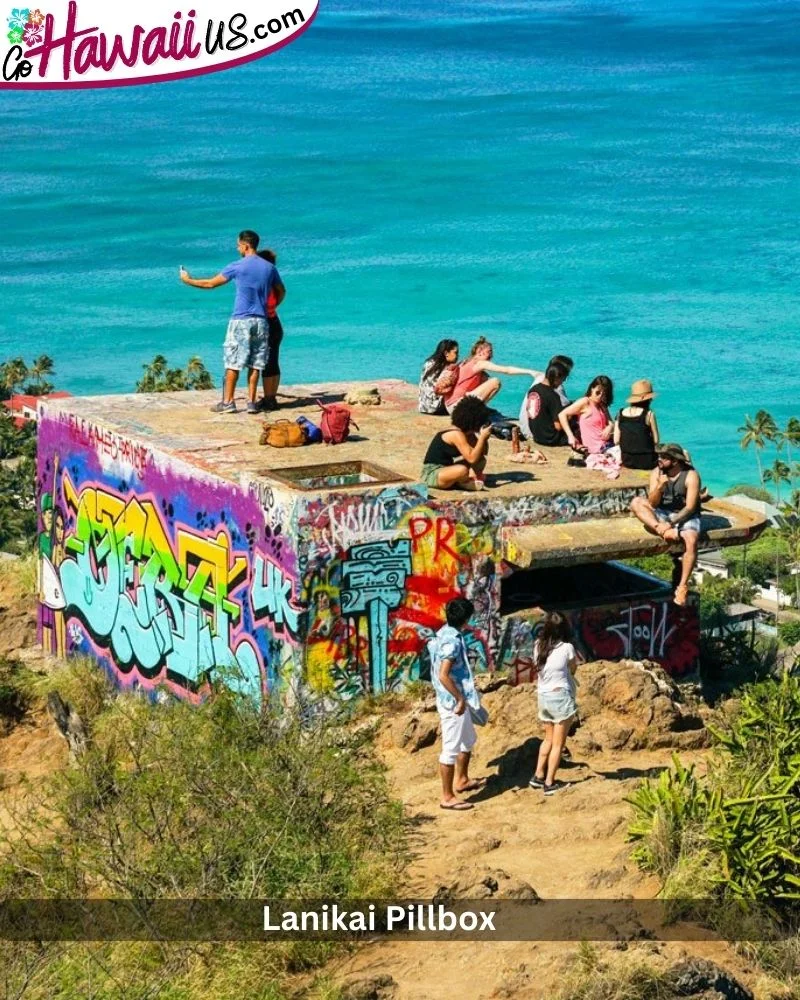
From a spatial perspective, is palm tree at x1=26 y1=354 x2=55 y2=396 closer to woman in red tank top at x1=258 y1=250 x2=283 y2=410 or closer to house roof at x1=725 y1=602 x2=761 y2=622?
house roof at x1=725 y1=602 x2=761 y2=622

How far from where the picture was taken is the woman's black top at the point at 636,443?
17312 mm

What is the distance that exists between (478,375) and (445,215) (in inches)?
5016

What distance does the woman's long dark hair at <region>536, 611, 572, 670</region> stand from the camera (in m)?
12.4

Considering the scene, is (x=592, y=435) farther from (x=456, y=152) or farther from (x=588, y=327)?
(x=456, y=152)

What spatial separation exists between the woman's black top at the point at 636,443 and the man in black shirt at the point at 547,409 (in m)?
0.95

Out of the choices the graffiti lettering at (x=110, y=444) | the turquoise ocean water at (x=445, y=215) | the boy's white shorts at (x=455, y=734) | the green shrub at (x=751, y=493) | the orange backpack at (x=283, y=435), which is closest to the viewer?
the boy's white shorts at (x=455, y=734)

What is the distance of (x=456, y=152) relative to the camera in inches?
6304

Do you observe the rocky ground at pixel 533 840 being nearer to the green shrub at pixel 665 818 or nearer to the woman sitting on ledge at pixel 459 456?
the green shrub at pixel 665 818

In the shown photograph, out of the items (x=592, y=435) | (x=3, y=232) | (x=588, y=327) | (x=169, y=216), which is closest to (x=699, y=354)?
(x=588, y=327)

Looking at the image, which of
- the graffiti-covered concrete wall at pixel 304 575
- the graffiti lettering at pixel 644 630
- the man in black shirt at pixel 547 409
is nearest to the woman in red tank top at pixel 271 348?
the graffiti-covered concrete wall at pixel 304 575

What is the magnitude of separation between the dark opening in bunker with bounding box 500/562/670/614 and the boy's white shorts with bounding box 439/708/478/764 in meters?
4.64

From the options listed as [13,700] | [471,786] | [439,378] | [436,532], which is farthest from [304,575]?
[13,700]

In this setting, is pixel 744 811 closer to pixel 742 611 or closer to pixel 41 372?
pixel 742 611

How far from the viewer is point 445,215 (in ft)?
474
